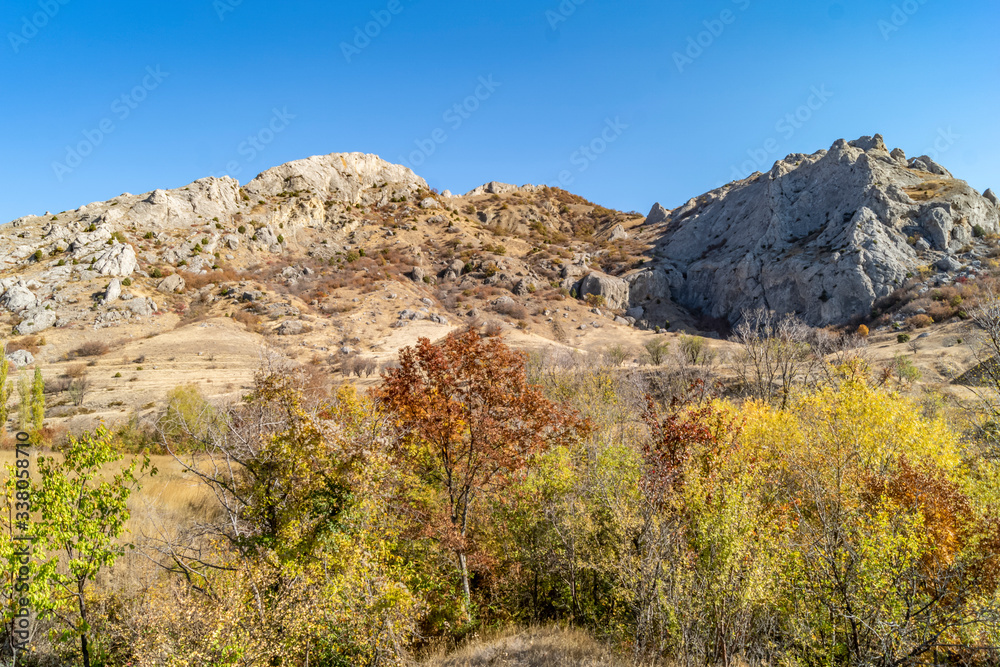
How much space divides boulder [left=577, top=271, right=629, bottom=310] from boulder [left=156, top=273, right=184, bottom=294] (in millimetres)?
57048

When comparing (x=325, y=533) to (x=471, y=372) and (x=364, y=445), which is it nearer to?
(x=364, y=445)

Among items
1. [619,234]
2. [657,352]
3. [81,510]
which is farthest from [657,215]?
[81,510]

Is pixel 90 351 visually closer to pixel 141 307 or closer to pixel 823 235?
pixel 141 307

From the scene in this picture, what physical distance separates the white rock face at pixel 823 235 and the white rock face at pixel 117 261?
237 ft

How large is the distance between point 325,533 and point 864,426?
16605 mm

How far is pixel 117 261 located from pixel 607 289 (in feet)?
222

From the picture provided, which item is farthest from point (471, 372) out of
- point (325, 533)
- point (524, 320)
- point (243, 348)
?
point (524, 320)

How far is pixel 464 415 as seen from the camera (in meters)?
11.8

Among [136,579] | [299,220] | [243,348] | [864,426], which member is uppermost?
[299,220]

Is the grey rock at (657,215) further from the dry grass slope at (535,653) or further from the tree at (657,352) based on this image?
the dry grass slope at (535,653)

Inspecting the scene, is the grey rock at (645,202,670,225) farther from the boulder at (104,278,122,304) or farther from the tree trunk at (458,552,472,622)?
the tree trunk at (458,552,472,622)

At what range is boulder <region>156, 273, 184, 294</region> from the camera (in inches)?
2151

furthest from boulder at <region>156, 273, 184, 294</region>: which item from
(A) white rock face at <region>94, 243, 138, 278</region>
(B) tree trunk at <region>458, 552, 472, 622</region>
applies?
(B) tree trunk at <region>458, 552, 472, 622</region>

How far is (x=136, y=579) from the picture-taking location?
43.9ft
